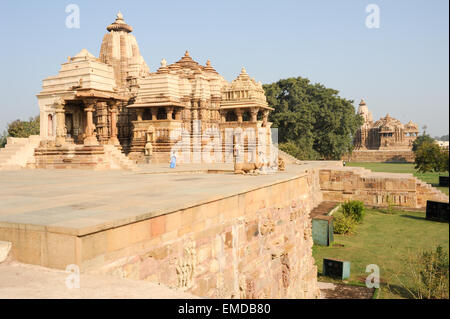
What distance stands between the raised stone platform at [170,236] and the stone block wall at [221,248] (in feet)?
0.04

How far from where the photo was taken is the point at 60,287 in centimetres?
297

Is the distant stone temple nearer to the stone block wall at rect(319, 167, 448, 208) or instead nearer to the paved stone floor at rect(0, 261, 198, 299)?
the stone block wall at rect(319, 167, 448, 208)

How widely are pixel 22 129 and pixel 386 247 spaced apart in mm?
35939

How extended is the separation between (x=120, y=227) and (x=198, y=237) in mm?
1426

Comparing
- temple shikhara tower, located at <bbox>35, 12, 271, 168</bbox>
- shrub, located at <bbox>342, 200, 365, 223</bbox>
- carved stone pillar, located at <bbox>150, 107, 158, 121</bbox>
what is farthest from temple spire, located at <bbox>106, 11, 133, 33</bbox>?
shrub, located at <bbox>342, 200, 365, 223</bbox>

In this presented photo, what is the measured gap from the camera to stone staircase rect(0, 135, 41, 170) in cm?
1517

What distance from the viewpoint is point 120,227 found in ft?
12.2

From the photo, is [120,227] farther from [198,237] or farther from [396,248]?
[396,248]

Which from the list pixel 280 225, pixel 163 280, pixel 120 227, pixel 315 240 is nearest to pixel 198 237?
pixel 163 280

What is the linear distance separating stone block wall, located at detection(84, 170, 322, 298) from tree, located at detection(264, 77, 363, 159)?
1117 inches

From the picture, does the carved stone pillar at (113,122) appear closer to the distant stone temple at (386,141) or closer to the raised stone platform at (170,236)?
Result: the raised stone platform at (170,236)

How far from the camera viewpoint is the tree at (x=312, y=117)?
37.0 m

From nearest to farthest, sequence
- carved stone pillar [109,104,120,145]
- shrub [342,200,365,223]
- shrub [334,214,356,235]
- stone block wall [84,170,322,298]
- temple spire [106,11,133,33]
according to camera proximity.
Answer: stone block wall [84,170,322,298], shrub [334,214,356,235], shrub [342,200,365,223], carved stone pillar [109,104,120,145], temple spire [106,11,133,33]

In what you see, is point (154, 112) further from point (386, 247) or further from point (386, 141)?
point (386, 141)
